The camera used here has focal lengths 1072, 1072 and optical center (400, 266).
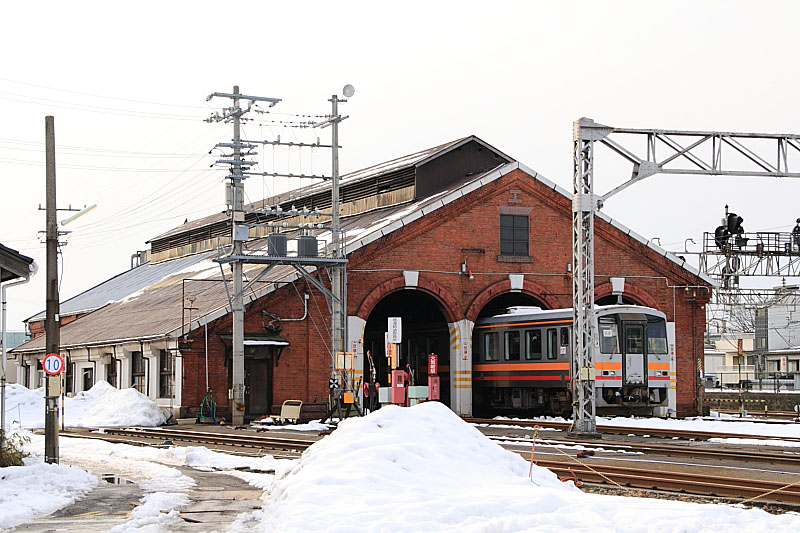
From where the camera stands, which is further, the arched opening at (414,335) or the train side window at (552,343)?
the arched opening at (414,335)

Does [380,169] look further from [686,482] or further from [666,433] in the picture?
[686,482]

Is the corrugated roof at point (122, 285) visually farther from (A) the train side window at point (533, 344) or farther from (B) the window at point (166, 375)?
(A) the train side window at point (533, 344)

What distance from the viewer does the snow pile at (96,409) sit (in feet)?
115

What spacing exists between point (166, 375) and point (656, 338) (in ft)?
53.9

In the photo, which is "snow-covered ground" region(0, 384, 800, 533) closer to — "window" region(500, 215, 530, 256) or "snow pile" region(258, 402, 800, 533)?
"snow pile" region(258, 402, 800, 533)

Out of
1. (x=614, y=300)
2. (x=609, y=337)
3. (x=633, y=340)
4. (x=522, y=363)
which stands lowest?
(x=522, y=363)

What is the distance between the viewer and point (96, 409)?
3703cm

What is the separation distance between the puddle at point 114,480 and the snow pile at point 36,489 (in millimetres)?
278

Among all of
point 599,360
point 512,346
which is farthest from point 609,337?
point 512,346

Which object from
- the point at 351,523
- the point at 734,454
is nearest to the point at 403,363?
the point at 734,454

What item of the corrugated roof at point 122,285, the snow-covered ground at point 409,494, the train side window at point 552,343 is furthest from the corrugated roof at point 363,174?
the snow-covered ground at point 409,494

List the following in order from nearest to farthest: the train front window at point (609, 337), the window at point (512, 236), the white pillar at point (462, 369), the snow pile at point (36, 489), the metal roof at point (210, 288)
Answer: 1. the snow pile at point (36, 489)
2. the train front window at point (609, 337)
3. the metal roof at point (210, 288)
4. the white pillar at point (462, 369)
5. the window at point (512, 236)

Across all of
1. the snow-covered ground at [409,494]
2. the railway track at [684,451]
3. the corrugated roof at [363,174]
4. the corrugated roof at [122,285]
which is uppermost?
the corrugated roof at [363,174]

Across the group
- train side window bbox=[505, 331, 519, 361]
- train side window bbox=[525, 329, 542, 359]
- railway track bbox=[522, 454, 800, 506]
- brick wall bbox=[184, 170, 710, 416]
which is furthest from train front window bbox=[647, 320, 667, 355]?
railway track bbox=[522, 454, 800, 506]
